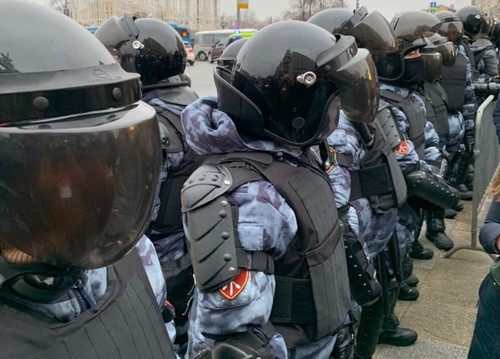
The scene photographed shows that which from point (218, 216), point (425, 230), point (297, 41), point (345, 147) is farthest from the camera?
point (425, 230)

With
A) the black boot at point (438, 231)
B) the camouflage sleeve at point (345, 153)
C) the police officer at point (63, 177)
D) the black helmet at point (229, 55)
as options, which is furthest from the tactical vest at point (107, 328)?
the black boot at point (438, 231)

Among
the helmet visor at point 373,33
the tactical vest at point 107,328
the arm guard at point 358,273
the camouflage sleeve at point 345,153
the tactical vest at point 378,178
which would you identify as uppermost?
the helmet visor at point 373,33

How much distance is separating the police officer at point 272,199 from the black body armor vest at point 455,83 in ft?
13.7

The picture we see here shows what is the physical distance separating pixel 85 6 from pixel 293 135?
59949 millimetres

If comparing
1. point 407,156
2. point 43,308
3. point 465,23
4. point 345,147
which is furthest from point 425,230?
point 43,308

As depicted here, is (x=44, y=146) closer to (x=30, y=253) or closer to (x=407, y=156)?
(x=30, y=253)

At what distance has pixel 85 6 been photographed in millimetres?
56500

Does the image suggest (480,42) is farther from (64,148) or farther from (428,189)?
(64,148)

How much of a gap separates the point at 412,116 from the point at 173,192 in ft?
5.99

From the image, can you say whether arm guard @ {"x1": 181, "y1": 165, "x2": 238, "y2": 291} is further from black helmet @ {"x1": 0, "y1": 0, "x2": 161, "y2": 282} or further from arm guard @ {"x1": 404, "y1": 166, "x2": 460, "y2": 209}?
arm guard @ {"x1": 404, "y1": 166, "x2": 460, "y2": 209}

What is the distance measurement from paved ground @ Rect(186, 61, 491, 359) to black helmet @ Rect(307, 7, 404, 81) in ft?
5.97

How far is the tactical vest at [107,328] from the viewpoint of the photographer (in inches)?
41.1

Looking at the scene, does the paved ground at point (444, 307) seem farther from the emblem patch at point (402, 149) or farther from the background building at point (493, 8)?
the background building at point (493, 8)

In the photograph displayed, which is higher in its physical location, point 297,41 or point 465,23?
point 297,41
